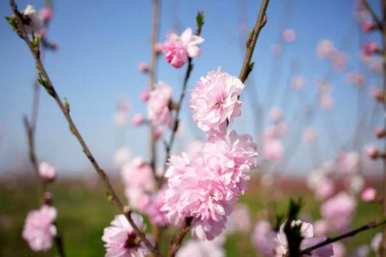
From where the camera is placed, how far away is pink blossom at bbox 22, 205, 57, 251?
1.49m

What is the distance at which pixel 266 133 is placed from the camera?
5.03 metres

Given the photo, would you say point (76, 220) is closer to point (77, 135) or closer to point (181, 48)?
point (181, 48)

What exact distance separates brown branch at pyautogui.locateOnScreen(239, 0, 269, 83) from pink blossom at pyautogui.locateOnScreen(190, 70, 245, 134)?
2 cm

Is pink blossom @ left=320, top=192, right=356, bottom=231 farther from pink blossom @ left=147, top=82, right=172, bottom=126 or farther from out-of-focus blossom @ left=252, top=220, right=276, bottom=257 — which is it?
pink blossom @ left=147, top=82, right=172, bottom=126

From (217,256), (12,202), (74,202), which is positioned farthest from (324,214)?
(74,202)

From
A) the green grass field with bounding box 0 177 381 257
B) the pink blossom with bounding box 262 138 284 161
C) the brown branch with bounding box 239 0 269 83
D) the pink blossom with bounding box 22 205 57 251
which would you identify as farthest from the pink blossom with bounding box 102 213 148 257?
the pink blossom with bounding box 262 138 284 161

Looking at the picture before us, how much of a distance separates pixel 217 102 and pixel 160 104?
22.6 inches

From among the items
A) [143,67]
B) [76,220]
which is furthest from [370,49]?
[76,220]

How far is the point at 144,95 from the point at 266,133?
11.7 ft

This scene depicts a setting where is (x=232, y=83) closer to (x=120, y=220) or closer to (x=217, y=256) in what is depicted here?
(x=120, y=220)

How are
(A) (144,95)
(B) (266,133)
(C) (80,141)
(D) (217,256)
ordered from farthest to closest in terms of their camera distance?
(B) (266,133)
(D) (217,256)
(A) (144,95)
(C) (80,141)

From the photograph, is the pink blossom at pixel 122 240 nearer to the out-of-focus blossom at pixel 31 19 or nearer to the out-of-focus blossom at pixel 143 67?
the out-of-focus blossom at pixel 31 19

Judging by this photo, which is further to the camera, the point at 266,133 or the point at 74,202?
the point at 74,202

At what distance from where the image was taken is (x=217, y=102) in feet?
2.68
